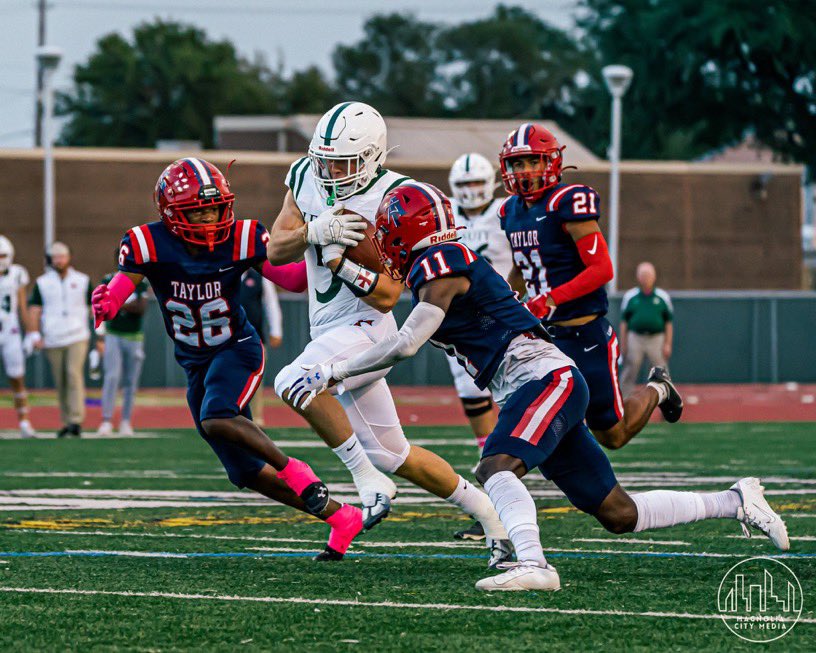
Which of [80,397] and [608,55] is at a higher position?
[608,55]

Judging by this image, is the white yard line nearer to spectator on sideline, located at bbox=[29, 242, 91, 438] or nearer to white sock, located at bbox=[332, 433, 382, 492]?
white sock, located at bbox=[332, 433, 382, 492]

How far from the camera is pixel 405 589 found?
226 inches

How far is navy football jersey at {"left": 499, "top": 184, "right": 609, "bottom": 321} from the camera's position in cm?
769

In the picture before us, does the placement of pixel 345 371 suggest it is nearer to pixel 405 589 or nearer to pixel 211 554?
pixel 405 589

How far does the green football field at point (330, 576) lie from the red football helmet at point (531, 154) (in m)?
1.66

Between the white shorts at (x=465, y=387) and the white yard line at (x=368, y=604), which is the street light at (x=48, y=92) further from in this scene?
the white yard line at (x=368, y=604)

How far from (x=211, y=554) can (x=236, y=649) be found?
84.1 inches

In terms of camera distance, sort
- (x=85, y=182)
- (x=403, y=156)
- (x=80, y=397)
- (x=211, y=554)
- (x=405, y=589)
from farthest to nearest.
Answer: (x=403, y=156) < (x=85, y=182) < (x=80, y=397) < (x=211, y=554) < (x=405, y=589)

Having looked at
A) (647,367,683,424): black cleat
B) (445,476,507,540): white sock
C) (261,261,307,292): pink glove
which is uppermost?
(261,261,307,292): pink glove

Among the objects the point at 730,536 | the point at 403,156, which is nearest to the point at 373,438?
the point at 730,536

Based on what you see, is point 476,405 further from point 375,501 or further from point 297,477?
point 297,477

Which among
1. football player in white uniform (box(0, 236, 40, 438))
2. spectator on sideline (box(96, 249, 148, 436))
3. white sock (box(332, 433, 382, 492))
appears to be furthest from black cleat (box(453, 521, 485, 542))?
football player in white uniform (box(0, 236, 40, 438))

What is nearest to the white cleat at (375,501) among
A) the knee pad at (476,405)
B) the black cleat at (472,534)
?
the black cleat at (472,534)

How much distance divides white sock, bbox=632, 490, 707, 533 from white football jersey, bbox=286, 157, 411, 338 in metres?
1.55
